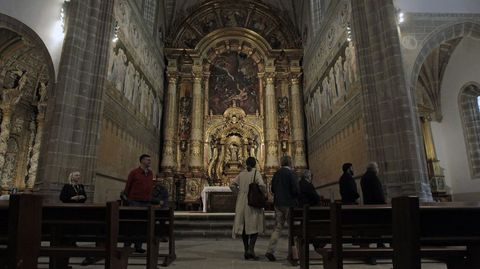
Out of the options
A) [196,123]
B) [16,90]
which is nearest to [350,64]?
[196,123]

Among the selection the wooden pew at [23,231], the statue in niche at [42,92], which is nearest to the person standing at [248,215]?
the wooden pew at [23,231]

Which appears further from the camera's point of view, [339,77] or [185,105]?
[185,105]

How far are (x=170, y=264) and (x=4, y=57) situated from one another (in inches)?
448

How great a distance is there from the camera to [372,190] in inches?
217

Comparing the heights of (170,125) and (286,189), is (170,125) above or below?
above

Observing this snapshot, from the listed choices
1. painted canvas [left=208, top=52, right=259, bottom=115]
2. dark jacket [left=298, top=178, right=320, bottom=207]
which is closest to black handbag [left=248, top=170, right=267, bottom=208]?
dark jacket [left=298, top=178, right=320, bottom=207]

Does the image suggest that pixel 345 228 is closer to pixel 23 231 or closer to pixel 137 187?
pixel 23 231

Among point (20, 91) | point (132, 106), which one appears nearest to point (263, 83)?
point (132, 106)

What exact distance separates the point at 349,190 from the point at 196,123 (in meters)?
13.5

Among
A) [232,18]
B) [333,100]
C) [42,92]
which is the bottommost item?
[333,100]

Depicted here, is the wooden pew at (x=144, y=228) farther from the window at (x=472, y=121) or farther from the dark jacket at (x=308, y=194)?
the window at (x=472, y=121)

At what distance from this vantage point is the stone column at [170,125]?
689 inches

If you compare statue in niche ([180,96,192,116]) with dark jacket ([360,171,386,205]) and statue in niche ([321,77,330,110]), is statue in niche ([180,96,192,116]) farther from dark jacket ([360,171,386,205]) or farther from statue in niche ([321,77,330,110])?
dark jacket ([360,171,386,205])

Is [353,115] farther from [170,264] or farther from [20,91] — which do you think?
[20,91]
